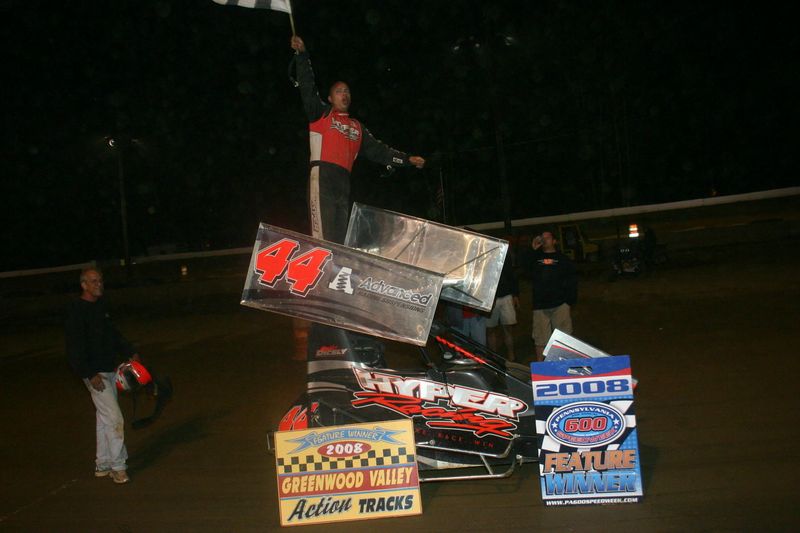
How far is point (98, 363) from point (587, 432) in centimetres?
412

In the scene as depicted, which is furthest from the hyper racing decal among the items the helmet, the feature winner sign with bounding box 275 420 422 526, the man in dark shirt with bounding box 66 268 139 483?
the man in dark shirt with bounding box 66 268 139 483

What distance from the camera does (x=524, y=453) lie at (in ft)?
17.5

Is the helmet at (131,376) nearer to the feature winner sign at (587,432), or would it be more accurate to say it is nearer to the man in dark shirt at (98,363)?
the man in dark shirt at (98,363)

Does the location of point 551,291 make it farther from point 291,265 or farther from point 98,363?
point 98,363

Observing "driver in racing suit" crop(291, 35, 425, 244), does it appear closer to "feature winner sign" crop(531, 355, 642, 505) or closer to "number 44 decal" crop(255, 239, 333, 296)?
"number 44 decal" crop(255, 239, 333, 296)

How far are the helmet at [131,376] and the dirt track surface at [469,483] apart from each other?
0.85 meters

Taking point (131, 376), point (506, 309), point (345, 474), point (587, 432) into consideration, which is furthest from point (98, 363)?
point (506, 309)

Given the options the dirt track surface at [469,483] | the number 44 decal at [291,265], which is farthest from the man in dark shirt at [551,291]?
the number 44 decal at [291,265]

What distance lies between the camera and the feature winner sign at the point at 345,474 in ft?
16.2

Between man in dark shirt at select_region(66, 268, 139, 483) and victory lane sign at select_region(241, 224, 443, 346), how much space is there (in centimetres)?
203

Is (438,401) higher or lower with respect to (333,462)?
higher

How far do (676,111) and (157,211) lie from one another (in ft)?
125

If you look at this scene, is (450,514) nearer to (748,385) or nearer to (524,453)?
(524,453)

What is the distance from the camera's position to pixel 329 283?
4.83 metres
